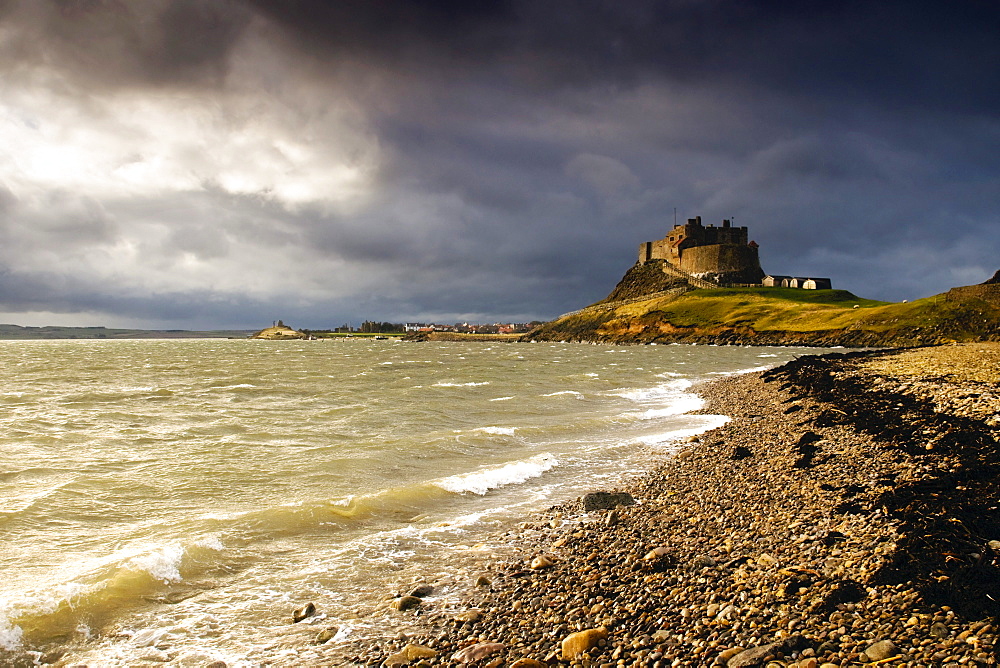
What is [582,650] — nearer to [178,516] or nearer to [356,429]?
[178,516]

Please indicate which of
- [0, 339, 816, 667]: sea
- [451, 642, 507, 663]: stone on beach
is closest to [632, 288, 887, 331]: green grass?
[0, 339, 816, 667]: sea

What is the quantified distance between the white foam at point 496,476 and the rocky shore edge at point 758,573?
277cm

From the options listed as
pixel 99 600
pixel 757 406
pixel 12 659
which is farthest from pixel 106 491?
pixel 757 406

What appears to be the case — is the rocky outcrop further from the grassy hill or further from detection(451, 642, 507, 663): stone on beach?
detection(451, 642, 507, 663): stone on beach

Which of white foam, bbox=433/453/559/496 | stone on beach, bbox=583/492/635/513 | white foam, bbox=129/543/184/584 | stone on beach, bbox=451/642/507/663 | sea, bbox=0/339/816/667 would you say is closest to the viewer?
stone on beach, bbox=451/642/507/663

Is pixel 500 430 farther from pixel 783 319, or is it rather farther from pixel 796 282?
pixel 796 282

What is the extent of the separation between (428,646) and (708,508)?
19.9 ft

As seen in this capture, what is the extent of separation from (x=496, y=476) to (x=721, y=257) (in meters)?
184

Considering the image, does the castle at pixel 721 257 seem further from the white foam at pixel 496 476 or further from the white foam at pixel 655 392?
the white foam at pixel 496 476

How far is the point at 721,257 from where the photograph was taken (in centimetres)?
18075

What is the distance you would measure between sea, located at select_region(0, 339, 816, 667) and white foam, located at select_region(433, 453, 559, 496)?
0.26ft

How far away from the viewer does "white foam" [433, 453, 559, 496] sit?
13049mm

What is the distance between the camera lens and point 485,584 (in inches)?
295

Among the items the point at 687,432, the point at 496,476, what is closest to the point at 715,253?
the point at 687,432
